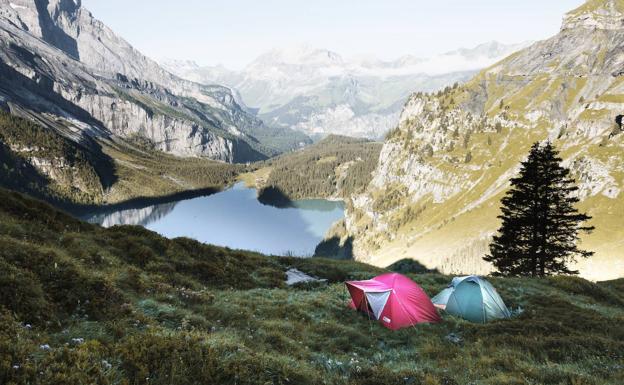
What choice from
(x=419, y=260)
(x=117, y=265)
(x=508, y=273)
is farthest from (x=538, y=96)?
(x=117, y=265)

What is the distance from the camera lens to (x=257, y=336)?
15.0 metres

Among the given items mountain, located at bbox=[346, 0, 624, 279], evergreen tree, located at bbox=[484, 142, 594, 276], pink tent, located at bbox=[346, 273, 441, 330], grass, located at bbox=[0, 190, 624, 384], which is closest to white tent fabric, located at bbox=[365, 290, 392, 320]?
pink tent, located at bbox=[346, 273, 441, 330]

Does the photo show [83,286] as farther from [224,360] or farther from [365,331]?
[365,331]

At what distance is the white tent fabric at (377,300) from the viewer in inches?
837

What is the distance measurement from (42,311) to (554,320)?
2306cm

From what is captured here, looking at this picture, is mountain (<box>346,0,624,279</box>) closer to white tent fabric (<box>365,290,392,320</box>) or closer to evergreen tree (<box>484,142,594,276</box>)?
evergreen tree (<box>484,142,594,276</box>)

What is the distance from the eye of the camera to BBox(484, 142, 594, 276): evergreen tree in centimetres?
4147

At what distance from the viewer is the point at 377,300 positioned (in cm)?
2150

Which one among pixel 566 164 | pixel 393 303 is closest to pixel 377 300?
pixel 393 303

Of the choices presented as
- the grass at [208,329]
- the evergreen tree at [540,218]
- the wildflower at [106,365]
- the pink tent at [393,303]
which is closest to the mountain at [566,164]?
the evergreen tree at [540,218]

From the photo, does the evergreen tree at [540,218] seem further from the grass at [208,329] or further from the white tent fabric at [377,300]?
the white tent fabric at [377,300]

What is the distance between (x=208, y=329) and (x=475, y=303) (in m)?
16.3

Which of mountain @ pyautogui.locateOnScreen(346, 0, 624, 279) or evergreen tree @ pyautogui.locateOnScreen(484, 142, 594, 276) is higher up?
mountain @ pyautogui.locateOnScreen(346, 0, 624, 279)

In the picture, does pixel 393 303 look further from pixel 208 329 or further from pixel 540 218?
pixel 540 218
